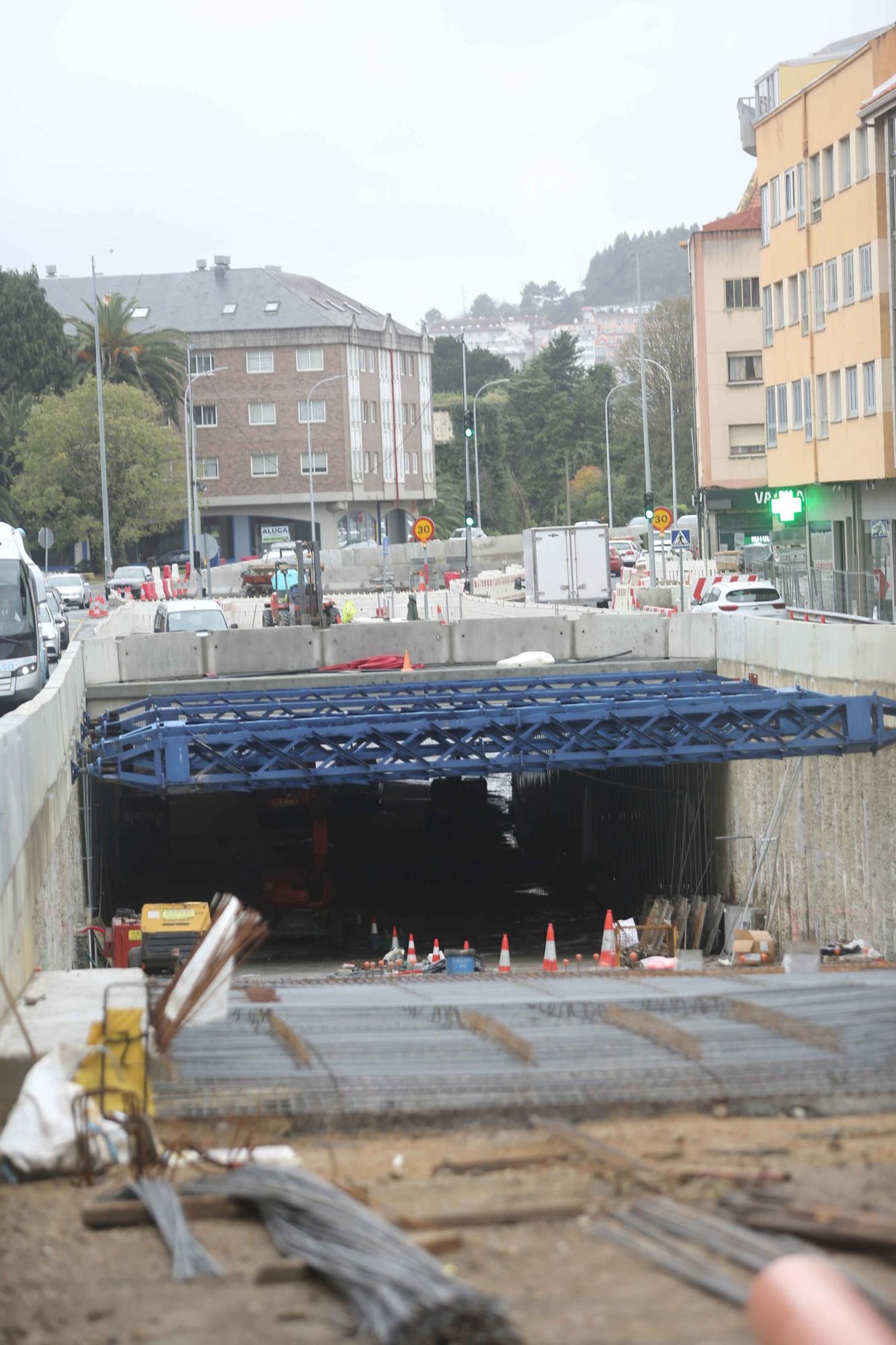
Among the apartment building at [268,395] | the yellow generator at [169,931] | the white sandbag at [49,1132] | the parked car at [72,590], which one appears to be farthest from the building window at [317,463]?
the white sandbag at [49,1132]

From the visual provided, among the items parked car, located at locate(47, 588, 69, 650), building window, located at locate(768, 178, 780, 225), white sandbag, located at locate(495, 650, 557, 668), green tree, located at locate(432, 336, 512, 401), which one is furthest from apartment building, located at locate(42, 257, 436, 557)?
white sandbag, located at locate(495, 650, 557, 668)

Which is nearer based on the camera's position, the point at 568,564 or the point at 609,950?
the point at 609,950

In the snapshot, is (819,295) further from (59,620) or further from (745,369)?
(745,369)

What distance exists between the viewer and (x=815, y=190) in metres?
46.9

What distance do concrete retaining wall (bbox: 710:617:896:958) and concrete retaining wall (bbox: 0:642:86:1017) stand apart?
10.1 meters

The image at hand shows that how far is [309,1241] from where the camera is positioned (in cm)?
641

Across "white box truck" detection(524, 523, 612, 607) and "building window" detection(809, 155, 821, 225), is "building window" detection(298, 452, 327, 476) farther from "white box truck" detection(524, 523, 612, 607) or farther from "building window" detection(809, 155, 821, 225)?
"building window" detection(809, 155, 821, 225)

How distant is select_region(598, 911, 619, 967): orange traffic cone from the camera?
75.0 ft

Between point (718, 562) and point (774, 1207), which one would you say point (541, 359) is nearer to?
point (718, 562)

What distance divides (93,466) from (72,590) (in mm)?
18415

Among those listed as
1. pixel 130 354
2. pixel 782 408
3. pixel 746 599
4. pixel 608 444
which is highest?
pixel 130 354

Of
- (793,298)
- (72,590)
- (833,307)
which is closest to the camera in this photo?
(833,307)

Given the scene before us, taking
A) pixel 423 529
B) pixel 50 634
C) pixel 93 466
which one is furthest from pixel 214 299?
pixel 50 634

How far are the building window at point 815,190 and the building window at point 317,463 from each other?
58.3 meters
